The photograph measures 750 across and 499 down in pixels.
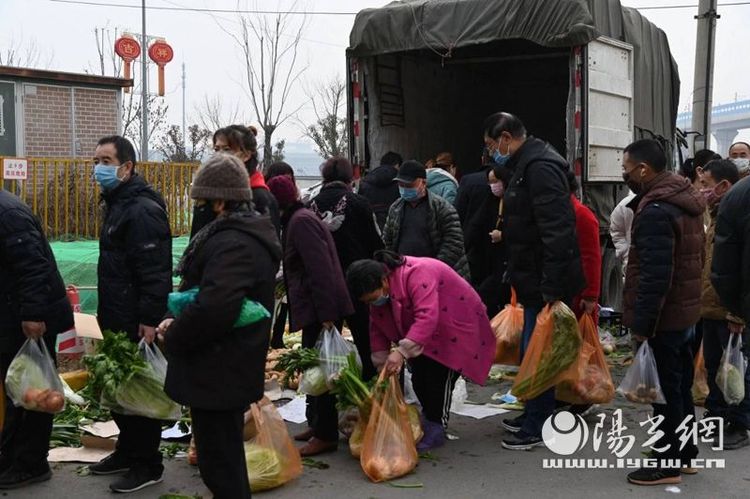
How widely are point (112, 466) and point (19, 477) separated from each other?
20.1 inches

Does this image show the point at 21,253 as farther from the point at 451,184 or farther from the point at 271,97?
the point at 271,97

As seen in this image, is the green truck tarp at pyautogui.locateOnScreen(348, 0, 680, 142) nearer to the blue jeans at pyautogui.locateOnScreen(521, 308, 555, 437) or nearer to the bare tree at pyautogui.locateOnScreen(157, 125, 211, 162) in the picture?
the blue jeans at pyautogui.locateOnScreen(521, 308, 555, 437)

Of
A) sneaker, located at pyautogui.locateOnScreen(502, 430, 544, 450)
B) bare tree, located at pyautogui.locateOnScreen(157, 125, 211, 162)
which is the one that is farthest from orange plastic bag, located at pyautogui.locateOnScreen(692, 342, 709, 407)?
bare tree, located at pyautogui.locateOnScreen(157, 125, 211, 162)

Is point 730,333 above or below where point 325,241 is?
below

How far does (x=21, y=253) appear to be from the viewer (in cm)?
479

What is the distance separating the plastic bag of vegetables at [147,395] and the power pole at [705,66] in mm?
10058

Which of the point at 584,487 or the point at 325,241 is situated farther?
Answer: the point at 325,241

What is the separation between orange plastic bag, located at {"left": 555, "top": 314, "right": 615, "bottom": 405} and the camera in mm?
5605

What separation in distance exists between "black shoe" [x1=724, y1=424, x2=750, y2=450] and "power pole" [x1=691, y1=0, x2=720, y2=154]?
308 inches

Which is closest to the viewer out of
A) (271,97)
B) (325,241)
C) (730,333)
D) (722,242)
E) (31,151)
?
(722,242)

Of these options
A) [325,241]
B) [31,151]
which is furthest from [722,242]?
[31,151]

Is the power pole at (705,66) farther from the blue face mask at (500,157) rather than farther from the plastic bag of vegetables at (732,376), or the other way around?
the blue face mask at (500,157)

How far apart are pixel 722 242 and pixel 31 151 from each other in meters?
15.5
